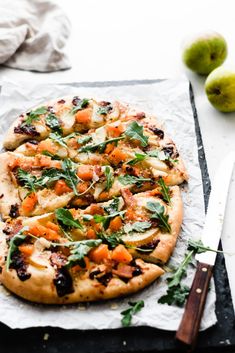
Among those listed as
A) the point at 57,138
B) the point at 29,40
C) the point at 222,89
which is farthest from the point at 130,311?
the point at 29,40

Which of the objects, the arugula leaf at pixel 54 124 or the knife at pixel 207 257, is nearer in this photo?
the knife at pixel 207 257

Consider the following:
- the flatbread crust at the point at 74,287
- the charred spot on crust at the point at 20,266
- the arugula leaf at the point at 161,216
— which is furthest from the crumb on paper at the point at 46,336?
the arugula leaf at the point at 161,216

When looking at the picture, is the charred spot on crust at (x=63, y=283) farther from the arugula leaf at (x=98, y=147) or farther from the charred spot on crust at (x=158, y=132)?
the charred spot on crust at (x=158, y=132)

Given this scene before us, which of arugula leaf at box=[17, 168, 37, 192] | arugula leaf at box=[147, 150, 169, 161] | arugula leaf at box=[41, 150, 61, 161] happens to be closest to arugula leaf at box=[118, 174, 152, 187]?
arugula leaf at box=[147, 150, 169, 161]

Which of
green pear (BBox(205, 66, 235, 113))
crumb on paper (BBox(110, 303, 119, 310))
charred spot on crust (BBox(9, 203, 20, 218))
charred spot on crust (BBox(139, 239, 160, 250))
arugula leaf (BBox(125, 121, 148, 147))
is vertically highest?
green pear (BBox(205, 66, 235, 113))

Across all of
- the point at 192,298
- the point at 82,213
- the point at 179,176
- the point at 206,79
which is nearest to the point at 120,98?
the point at 206,79

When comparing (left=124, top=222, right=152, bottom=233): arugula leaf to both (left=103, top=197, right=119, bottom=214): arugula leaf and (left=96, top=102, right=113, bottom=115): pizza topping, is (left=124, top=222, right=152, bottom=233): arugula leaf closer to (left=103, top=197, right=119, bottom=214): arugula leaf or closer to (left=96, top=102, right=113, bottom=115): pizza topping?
(left=103, top=197, right=119, bottom=214): arugula leaf

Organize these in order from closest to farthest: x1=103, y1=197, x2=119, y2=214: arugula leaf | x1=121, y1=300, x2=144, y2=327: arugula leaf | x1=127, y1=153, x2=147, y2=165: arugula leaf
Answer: x1=121, y1=300, x2=144, y2=327: arugula leaf, x1=103, y1=197, x2=119, y2=214: arugula leaf, x1=127, y1=153, x2=147, y2=165: arugula leaf
